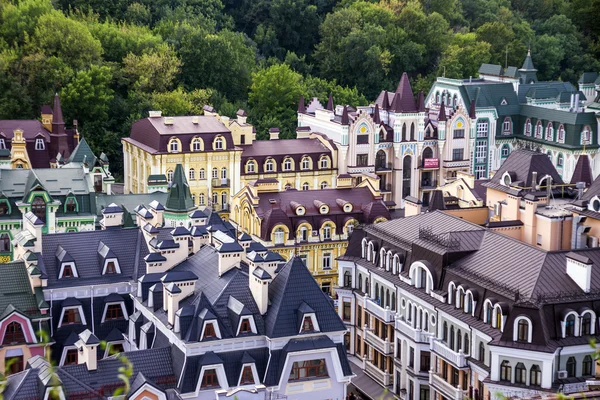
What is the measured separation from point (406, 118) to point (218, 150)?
57.1 feet

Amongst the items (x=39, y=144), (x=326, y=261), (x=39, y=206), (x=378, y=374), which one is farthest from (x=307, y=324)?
(x=39, y=144)

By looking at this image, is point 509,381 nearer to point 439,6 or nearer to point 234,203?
point 234,203

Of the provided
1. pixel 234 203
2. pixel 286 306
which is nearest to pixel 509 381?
pixel 286 306

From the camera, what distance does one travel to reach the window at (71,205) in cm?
7125

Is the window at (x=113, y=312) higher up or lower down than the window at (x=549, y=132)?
lower down

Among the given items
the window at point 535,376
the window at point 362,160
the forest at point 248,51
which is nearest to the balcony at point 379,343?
the window at point 535,376

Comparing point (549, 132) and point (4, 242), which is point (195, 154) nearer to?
point (4, 242)

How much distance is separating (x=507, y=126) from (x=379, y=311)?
55184mm

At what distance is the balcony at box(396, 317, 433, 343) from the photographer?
56562mm

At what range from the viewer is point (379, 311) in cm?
6075

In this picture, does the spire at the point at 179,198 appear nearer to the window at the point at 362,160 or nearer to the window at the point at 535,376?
the window at the point at 535,376

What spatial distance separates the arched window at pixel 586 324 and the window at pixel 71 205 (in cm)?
3531

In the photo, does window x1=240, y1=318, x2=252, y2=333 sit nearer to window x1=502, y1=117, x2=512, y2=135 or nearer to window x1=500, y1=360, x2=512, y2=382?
window x1=500, y1=360, x2=512, y2=382

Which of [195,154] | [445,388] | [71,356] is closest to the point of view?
[71,356]
